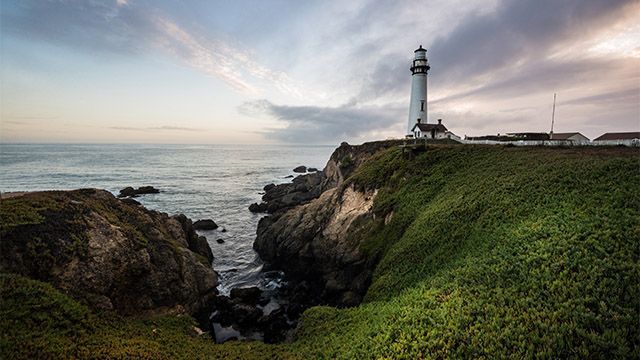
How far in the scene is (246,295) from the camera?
26375 mm

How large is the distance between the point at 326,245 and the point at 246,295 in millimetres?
8783

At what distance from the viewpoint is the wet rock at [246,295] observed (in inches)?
1027

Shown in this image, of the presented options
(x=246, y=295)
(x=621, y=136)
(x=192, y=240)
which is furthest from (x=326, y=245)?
(x=621, y=136)

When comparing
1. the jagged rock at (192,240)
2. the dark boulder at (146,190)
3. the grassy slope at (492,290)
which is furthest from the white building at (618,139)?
the dark boulder at (146,190)

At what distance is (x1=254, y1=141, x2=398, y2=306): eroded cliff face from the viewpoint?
25203 millimetres

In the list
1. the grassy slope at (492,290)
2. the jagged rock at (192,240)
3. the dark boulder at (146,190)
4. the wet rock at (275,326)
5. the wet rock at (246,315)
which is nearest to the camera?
the grassy slope at (492,290)

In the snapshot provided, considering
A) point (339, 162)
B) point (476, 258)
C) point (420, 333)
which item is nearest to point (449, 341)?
point (420, 333)

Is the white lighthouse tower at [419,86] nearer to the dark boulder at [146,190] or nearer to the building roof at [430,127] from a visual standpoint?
the building roof at [430,127]

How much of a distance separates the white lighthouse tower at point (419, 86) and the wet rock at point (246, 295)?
40737 millimetres

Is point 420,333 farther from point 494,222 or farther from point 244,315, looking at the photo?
point 244,315

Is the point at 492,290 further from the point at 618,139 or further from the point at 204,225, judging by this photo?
the point at 204,225

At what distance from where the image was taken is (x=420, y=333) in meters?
12.6

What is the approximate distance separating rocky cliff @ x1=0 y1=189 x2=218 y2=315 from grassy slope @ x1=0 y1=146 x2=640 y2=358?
1.90 metres

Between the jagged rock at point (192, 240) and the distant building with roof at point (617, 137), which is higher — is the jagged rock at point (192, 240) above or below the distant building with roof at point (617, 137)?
below
